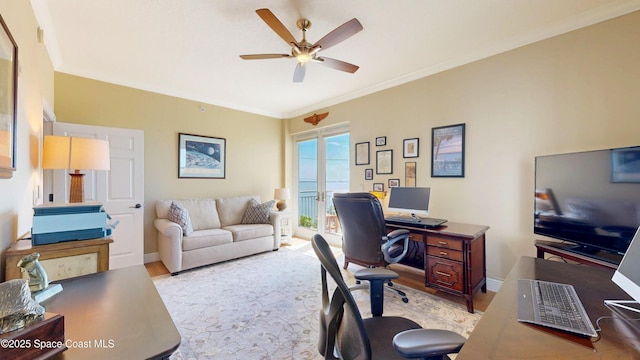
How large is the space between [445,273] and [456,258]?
20 centimetres

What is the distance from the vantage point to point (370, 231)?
2.46m

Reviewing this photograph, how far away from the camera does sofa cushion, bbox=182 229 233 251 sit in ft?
10.9

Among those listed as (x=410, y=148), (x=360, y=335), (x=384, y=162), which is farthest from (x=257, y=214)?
(x=360, y=335)

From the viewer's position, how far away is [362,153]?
403cm

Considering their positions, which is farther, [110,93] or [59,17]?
[110,93]

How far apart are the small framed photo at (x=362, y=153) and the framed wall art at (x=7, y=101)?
3.51 meters

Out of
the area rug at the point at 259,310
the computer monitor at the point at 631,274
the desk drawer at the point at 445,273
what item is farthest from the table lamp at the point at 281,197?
the computer monitor at the point at 631,274

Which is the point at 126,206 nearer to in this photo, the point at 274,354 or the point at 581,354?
the point at 274,354

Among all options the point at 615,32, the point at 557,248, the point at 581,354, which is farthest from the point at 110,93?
the point at 615,32

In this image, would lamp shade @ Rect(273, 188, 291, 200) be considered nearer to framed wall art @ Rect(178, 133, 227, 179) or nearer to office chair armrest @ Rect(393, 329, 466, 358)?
framed wall art @ Rect(178, 133, 227, 179)

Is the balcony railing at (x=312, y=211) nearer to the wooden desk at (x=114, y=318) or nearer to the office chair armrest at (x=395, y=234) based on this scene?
the office chair armrest at (x=395, y=234)

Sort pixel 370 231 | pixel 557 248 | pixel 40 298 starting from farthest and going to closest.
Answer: pixel 370 231 < pixel 557 248 < pixel 40 298

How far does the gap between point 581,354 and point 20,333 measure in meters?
1.51

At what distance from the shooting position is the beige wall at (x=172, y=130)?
11.0ft
